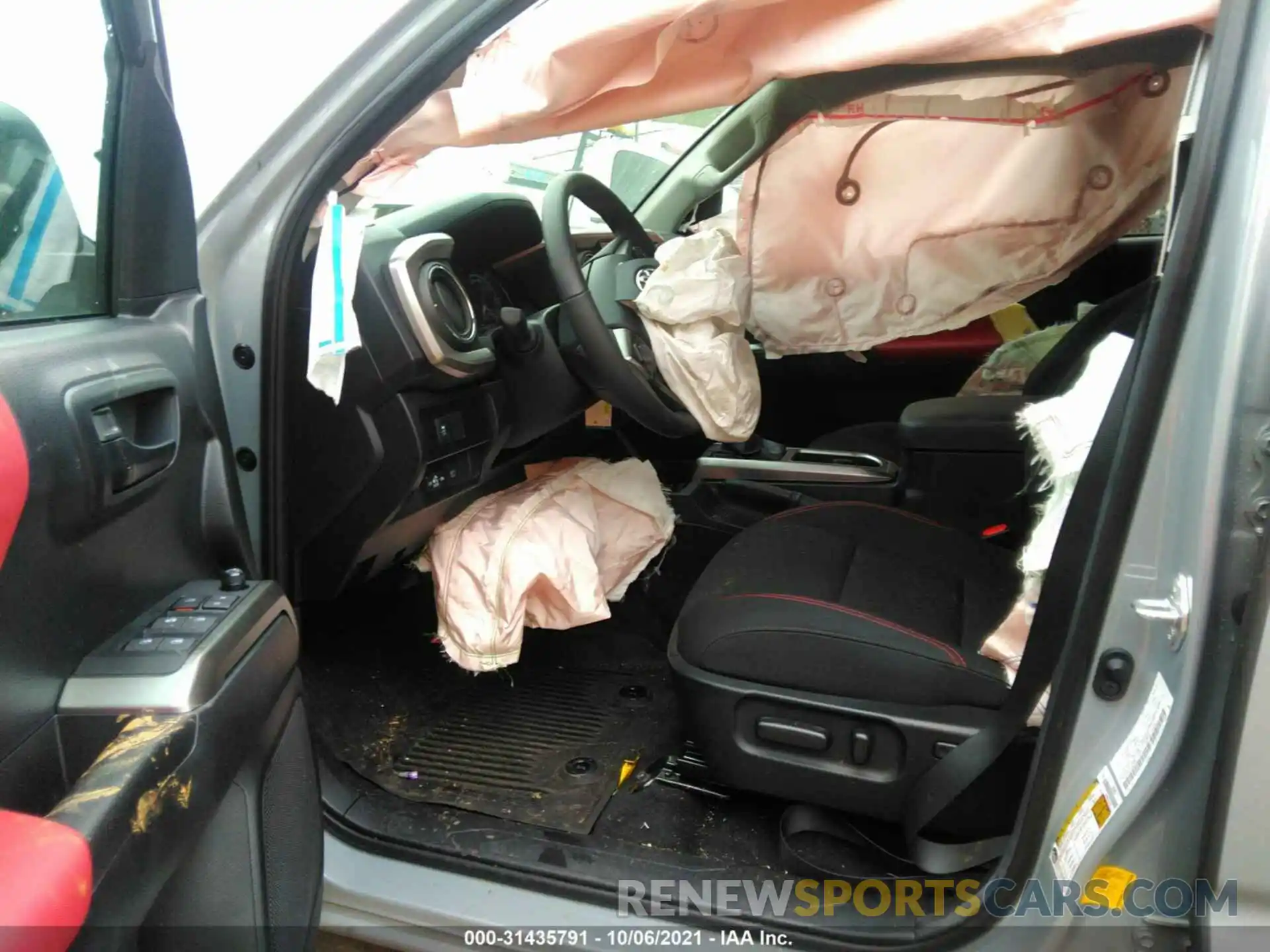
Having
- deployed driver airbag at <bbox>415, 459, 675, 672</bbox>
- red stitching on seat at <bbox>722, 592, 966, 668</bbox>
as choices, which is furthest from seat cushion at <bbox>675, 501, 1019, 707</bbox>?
deployed driver airbag at <bbox>415, 459, 675, 672</bbox>

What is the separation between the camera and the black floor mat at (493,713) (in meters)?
1.28

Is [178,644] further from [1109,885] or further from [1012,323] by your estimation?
[1012,323]

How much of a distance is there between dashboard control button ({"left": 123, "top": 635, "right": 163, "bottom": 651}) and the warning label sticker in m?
0.87

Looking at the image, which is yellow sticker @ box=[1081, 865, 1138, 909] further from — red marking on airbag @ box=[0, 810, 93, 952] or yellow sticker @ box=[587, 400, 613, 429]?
yellow sticker @ box=[587, 400, 613, 429]

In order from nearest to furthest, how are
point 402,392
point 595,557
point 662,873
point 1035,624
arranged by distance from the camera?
point 1035,624 < point 662,873 < point 402,392 < point 595,557

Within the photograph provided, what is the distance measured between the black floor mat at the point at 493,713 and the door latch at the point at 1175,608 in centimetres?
83

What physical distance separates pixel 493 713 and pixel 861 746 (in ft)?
2.45

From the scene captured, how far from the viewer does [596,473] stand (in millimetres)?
1599

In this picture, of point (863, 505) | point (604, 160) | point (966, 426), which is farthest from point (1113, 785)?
point (604, 160)

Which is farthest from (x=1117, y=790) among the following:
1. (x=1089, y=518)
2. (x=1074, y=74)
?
(x=1074, y=74)

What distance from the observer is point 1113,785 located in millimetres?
716

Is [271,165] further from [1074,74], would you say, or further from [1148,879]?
[1148,879]

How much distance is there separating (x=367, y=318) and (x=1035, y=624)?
3.12 feet

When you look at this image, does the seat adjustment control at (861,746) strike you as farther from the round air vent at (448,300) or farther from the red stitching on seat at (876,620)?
the round air vent at (448,300)
